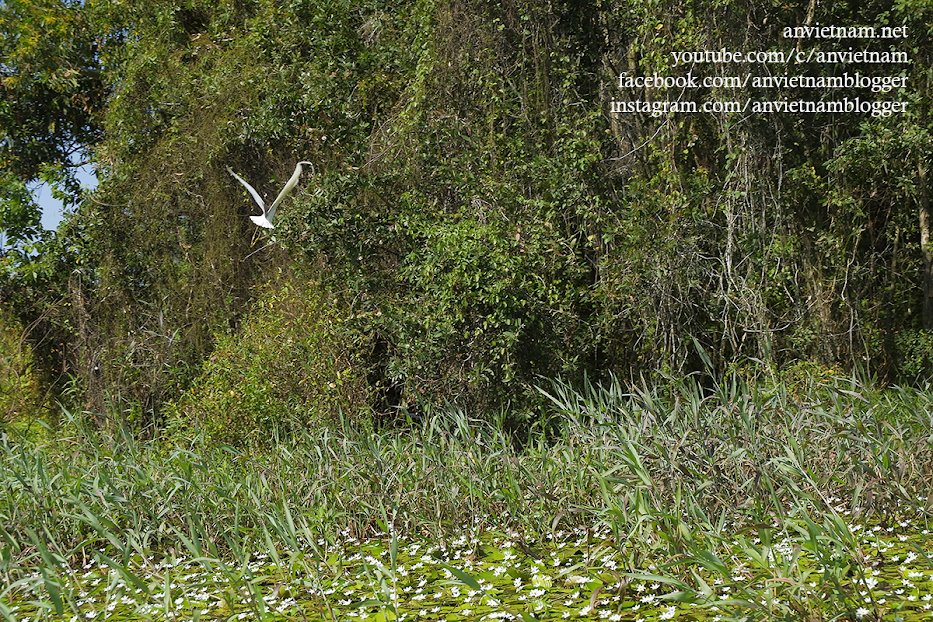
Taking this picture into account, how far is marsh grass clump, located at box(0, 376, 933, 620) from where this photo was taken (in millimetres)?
2406

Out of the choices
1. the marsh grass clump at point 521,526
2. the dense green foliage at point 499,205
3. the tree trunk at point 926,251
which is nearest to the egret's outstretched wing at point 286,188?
the dense green foliage at point 499,205

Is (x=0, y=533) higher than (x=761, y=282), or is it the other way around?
(x=761, y=282)

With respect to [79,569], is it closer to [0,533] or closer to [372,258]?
[0,533]

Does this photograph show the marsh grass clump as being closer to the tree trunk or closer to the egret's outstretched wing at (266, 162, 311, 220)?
the egret's outstretched wing at (266, 162, 311, 220)

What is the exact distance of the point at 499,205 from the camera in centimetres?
520

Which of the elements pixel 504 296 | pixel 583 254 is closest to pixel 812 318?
pixel 583 254

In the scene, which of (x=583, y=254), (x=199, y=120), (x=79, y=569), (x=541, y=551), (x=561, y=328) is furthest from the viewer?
(x=199, y=120)

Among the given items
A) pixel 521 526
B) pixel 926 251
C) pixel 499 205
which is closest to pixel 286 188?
pixel 499 205

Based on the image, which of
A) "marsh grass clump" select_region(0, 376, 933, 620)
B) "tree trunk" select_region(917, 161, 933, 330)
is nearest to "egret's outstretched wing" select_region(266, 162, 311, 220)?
"marsh grass clump" select_region(0, 376, 933, 620)

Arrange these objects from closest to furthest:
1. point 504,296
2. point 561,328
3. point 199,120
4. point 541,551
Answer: point 541,551, point 504,296, point 561,328, point 199,120

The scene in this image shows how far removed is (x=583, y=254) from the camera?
565 cm

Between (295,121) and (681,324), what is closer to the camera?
(681,324)

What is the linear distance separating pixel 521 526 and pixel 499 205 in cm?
257

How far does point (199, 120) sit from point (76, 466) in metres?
3.59
